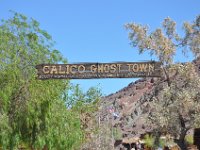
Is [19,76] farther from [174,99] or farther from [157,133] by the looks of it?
[157,133]

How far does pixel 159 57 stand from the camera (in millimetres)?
29406

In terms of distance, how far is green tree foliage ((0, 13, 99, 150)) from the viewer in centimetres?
1919

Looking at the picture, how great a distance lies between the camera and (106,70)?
57.2 ft

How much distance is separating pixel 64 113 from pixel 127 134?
305 ft

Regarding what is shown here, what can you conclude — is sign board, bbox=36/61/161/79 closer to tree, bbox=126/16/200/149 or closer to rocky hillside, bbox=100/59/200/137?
tree, bbox=126/16/200/149

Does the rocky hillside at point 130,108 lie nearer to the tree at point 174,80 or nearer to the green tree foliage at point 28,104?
the tree at point 174,80

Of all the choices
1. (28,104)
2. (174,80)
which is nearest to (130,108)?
(174,80)

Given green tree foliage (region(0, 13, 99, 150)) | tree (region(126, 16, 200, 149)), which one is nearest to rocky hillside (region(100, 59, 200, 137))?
tree (region(126, 16, 200, 149))

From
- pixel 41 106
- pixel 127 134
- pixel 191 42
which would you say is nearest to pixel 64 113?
pixel 41 106

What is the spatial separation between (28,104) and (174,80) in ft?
40.9

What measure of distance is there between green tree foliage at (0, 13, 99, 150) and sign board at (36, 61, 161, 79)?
1.78 metres

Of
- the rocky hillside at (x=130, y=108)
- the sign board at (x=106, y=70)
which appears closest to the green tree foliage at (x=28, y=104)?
the sign board at (x=106, y=70)

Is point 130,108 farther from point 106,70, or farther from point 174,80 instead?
point 106,70

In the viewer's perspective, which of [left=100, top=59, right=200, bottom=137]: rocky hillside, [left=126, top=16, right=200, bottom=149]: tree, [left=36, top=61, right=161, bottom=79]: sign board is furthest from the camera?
[left=100, top=59, right=200, bottom=137]: rocky hillside
